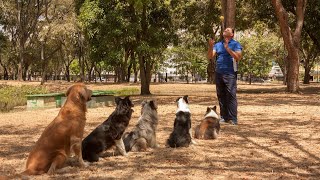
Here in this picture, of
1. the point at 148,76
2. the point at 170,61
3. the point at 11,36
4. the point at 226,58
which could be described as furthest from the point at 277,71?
the point at 226,58

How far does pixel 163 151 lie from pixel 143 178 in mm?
1729

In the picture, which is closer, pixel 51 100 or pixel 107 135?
pixel 107 135

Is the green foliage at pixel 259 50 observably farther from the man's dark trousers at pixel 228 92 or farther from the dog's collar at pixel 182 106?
the dog's collar at pixel 182 106

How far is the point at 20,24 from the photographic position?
49969 mm

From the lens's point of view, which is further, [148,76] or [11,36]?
[11,36]

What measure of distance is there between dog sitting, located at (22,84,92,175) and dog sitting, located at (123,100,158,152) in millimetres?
1290

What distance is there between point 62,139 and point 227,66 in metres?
5.37

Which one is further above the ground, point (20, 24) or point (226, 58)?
point (20, 24)

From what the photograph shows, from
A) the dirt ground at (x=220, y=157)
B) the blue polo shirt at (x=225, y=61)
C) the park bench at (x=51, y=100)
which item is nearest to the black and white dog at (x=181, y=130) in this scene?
the dirt ground at (x=220, y=157)

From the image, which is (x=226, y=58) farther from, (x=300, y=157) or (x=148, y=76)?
(x=148, y=76)

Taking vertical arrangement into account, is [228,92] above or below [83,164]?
above

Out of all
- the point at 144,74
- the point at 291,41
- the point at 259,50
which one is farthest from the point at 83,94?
the point at 259,50

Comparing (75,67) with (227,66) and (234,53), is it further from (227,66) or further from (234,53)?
(234,53)

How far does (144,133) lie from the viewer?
283 inches
